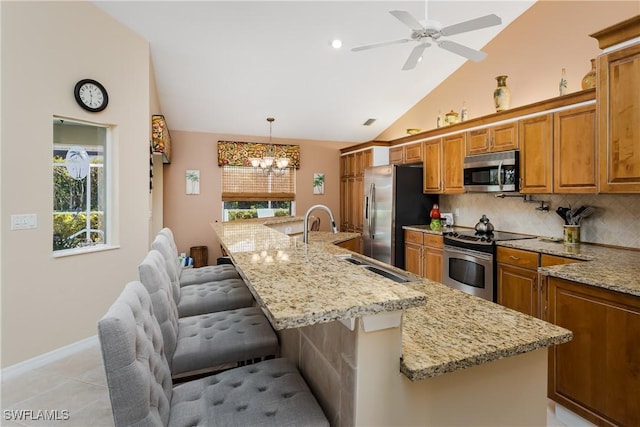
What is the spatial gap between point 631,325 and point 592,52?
9.24 ft

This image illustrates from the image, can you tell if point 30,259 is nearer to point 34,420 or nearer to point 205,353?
point 34,420

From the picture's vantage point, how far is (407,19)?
2.31 meters

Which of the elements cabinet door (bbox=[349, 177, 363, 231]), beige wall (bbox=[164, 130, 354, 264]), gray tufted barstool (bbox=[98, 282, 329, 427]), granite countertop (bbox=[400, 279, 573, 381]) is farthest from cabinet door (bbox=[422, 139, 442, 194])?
gray tufted barstool (bbox=[98, 282, 329, 427])

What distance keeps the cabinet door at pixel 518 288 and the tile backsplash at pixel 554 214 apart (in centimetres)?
83

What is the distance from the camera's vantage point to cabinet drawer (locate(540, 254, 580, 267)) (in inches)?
105

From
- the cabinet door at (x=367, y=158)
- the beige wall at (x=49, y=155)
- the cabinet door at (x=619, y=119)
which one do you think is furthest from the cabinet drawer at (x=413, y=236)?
the beige wall at (x=49, y=155)

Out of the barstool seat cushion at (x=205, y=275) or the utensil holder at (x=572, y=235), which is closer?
the barstool seat cushion at (x=205, y=275)

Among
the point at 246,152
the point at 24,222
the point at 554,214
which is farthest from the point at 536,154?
the point at 24,222

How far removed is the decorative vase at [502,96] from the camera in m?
3.89

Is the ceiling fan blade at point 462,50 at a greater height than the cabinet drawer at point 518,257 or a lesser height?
A: greater

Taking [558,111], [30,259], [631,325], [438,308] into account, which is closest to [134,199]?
[30,259]

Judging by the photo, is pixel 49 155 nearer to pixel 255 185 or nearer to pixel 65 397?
pixel 65 397

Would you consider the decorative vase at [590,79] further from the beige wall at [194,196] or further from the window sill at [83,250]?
the window sill at [83,250]

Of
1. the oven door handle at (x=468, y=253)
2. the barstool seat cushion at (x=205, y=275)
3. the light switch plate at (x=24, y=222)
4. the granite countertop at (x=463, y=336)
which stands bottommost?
the barstool seat cushion at (x=205, y=275)
